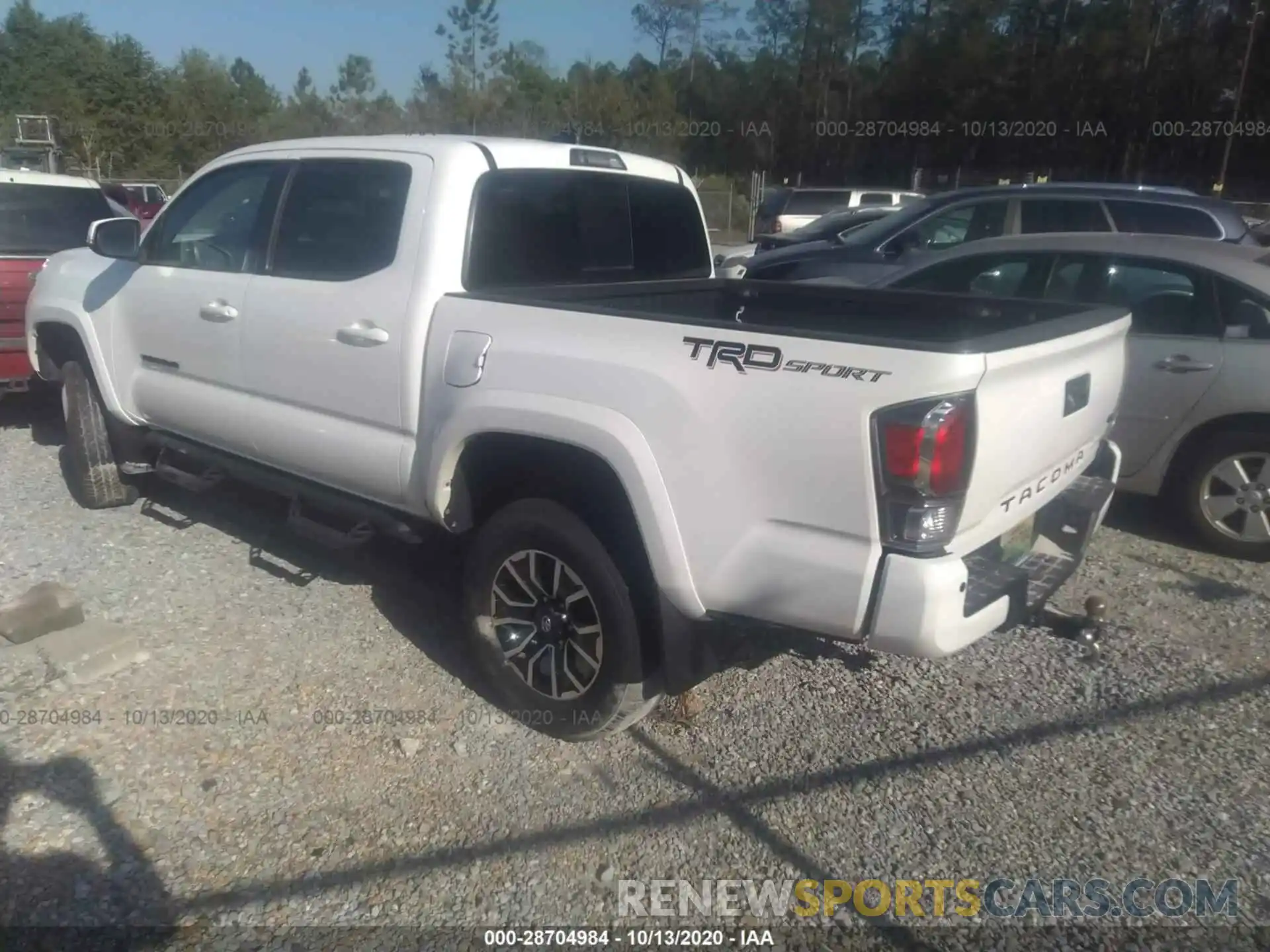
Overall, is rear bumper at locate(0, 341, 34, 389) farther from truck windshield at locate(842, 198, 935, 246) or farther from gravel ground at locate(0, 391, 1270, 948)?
truck windshield at locate(842, 198, 935, 246)

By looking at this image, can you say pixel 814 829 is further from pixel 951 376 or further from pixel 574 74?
pixel 574 74

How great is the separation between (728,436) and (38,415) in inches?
284

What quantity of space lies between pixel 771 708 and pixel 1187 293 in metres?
3.34

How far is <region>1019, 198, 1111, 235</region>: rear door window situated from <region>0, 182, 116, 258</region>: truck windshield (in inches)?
311

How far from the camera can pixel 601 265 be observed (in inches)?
172

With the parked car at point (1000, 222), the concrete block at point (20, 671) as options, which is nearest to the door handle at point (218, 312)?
the concrete block at point (20, 671)

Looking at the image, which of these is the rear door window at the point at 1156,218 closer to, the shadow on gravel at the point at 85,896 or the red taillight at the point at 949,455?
the red taillight at the point at 949,455

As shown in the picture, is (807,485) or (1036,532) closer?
(807,485)

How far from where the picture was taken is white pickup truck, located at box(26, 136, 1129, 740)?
106 inches

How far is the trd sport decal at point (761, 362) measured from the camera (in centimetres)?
263

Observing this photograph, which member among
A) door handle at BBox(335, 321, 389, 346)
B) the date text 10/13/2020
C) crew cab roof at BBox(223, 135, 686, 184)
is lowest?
the date text 10/13/2020

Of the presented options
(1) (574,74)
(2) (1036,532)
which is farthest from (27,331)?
(1) (574,74)

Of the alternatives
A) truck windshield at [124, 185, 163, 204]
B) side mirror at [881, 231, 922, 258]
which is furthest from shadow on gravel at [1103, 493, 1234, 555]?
truck windshield at [124, 185, 163, 204]

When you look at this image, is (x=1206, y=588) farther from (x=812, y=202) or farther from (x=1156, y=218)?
(x=812, y=202)
